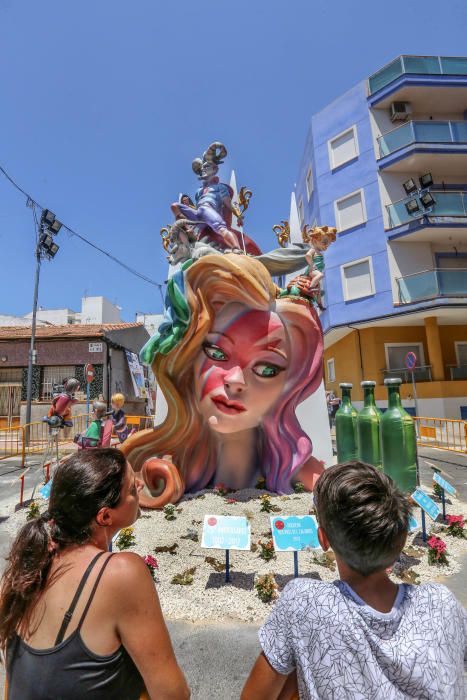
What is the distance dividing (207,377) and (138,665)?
4327mm

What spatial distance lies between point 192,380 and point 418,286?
40.1ft

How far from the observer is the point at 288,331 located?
18.5 feet

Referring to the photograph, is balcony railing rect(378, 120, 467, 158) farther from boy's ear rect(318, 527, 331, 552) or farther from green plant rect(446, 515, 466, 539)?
boy's ear rect(318, 527, 331, 552)

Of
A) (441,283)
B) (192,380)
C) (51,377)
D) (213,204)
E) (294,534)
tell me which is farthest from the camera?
(51,377)

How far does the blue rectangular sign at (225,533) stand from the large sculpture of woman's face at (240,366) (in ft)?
5.62

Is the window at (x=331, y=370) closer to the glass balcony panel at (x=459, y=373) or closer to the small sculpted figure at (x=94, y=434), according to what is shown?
the glass balcony panel at (x=459, y=373)

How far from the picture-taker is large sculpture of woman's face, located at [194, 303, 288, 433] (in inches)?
208

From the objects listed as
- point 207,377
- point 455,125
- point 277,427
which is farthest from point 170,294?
point 455,125

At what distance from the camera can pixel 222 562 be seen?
390 cm

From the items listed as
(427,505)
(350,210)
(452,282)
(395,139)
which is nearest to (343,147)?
(395,139)

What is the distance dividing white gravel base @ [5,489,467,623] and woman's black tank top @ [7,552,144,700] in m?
2.24

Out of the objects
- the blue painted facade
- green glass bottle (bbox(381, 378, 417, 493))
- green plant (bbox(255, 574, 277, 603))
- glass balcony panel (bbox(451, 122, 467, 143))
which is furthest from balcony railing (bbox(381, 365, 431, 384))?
green plant (bbox(255, 574, 277, 603))

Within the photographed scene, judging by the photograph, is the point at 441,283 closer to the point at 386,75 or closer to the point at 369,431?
the point at 386,75

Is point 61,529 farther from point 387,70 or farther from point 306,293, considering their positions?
point 387,70
